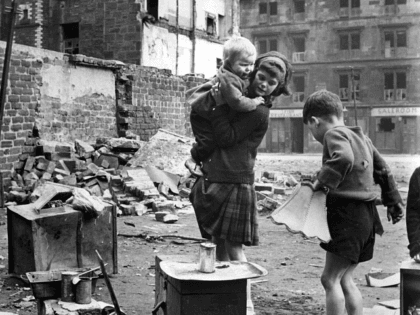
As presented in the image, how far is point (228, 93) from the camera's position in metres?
3.84

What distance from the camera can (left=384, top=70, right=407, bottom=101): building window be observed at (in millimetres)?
37688

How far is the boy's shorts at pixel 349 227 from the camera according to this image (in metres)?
3.56

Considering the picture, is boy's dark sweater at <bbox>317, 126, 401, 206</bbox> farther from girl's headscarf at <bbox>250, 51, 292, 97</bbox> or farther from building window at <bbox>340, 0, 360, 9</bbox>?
building window at <bbox>340, 0, 360, 9</bbox>

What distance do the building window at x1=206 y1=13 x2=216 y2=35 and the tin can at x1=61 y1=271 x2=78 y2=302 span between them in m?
24.0

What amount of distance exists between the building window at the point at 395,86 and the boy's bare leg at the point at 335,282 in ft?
119

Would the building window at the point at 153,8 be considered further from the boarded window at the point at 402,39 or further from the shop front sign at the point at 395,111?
the boarded window at the point at 402,39

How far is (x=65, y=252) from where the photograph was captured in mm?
5582

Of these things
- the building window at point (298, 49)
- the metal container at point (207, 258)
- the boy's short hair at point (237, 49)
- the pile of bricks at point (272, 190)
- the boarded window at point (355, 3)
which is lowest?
the pile of bricks at point (272, 190)

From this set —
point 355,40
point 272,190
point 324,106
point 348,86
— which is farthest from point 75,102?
point 355,40

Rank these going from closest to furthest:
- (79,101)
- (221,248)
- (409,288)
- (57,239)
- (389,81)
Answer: (409,288), (221,248), (57,239), (79,101), (389,81)

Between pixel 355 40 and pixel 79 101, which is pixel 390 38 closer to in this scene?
pixel 355 40

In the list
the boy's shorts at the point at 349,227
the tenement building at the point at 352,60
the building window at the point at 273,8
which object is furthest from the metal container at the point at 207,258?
the building window at the point at 273,8

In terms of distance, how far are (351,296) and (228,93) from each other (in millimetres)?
1534

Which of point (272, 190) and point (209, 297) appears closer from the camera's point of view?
point (209, 297)
